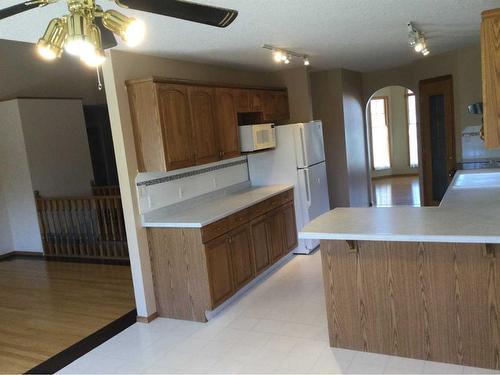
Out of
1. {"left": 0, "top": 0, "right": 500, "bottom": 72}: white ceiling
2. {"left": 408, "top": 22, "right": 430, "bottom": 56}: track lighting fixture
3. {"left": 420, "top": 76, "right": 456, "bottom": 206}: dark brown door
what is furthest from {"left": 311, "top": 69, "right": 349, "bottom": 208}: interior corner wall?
{"left": 408, "top": 22, "right": 430, "bottom": 56}: track lighting fixture

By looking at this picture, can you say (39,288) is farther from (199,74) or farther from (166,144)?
(199,74)

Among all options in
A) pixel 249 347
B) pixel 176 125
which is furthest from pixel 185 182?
pixel 249 347

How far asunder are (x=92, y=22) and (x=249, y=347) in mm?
2456

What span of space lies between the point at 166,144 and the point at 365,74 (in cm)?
484

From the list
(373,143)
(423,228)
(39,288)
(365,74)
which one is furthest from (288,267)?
(373,143)

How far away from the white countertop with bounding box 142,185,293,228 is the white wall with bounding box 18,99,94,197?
321cm

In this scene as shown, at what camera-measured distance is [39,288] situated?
4.89 meters

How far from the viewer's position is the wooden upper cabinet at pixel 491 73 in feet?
7.30

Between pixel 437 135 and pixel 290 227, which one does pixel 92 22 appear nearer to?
pixel 290 227

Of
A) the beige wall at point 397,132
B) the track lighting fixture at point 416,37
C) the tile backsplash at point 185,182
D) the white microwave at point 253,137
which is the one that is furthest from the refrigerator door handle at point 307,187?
the beige wall at point 397,132

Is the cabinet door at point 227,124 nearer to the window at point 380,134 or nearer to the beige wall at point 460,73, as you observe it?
the beige wall at point 460,73

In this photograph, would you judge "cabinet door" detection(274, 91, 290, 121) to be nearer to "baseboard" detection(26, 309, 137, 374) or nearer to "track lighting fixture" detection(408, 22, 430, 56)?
"track lighting fixture" detection(408, 22, 430, 56)

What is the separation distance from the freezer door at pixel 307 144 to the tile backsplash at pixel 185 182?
745mm

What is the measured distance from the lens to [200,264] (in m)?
3.57
